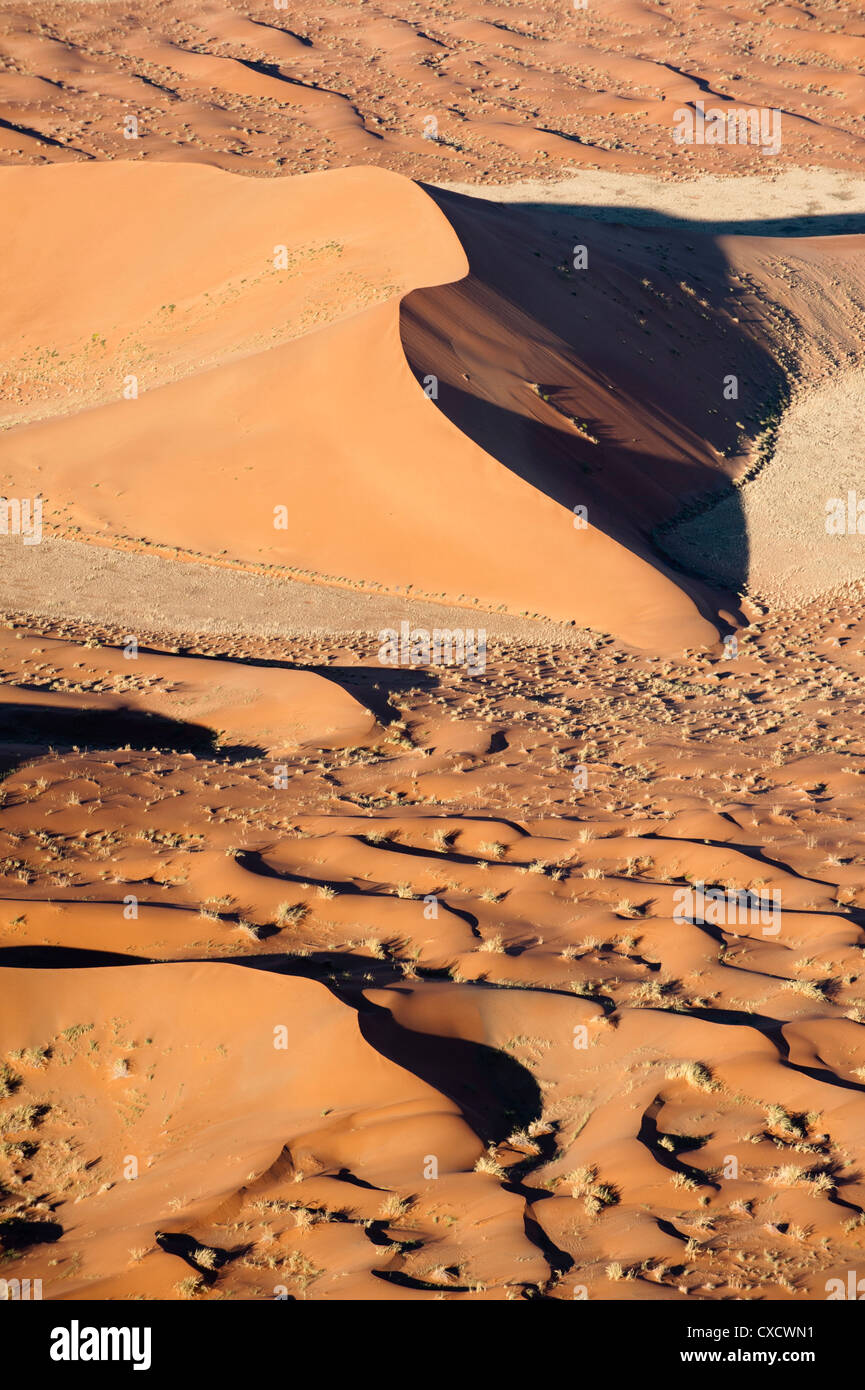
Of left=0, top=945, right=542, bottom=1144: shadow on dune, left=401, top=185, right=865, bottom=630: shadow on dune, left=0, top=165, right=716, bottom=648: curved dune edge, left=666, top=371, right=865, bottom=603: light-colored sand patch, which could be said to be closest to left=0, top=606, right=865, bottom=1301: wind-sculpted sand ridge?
left=0, top=945, right=542, bottom=1144: shadow on dune

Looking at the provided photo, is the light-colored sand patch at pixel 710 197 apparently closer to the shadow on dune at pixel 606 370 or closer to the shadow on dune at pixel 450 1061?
the shadow on dune at pixel 606 370

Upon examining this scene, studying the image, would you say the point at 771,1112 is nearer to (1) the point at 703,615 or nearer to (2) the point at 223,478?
(1) the point at 703,615

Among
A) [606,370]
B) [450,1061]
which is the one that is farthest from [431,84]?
[450,1061]

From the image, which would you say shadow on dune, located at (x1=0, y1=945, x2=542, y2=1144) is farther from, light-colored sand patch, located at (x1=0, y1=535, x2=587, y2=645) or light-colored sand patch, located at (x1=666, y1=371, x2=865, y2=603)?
light-colored sand patch, located at (x1=666, y1=371, x2=865, y2=603)

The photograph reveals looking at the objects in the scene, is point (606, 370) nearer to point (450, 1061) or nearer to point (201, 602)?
point (201, 602)

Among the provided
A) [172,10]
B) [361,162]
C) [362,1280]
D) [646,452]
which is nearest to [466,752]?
[362,1280]

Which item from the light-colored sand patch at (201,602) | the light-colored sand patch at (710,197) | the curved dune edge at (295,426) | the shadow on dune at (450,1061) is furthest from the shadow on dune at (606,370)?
the light-colored sand patch at (710,197)

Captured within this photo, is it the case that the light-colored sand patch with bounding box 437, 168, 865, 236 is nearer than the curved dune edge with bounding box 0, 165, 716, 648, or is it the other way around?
the curved dune edge with bounding box 0, 165, 716, 648
